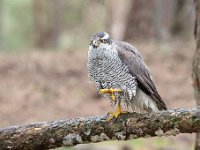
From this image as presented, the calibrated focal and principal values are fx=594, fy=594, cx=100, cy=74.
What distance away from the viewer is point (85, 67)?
51.3 feet

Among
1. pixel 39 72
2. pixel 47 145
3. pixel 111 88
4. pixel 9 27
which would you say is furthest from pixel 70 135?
pixel 9 27

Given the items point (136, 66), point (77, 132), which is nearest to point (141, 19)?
point (136, 66)

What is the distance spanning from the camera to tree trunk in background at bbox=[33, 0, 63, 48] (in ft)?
70.7

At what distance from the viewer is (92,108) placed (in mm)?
13992

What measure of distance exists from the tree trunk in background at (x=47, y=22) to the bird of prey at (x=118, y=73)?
1413cm

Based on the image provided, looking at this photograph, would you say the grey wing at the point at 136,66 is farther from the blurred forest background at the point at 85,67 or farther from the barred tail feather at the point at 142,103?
the blurred forest background at the point at 85,67

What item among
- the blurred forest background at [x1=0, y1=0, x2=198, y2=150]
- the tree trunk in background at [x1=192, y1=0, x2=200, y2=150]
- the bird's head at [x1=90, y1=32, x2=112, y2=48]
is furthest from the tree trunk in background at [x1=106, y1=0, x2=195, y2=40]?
the bird's head at [x1=90, y1=32, x2=112, y2=48]

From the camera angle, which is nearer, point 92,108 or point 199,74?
point 199,74

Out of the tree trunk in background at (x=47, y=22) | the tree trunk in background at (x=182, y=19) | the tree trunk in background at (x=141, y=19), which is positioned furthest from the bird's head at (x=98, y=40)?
the tree trunk in background at (x=47, y=22)

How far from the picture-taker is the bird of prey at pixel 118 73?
689 centimetres

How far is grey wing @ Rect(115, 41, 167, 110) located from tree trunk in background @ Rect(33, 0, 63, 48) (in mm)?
14130

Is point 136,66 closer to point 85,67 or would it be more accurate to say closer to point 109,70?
point 109,70

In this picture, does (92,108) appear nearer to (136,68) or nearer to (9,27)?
(136,68)

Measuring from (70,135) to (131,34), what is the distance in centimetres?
1301
